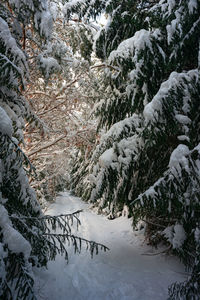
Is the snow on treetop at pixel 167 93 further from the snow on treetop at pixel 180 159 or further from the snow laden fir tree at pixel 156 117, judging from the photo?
the snow on treetop at pixel 180 159

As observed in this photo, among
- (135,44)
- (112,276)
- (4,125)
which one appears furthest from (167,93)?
(112,276)

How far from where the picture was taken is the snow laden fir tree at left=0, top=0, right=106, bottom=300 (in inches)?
78.0

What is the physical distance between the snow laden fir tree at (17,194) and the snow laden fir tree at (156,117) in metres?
1.36

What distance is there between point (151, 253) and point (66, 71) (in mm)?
5425

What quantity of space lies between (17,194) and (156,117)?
7.55 feet

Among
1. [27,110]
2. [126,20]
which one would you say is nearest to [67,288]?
[27,110]

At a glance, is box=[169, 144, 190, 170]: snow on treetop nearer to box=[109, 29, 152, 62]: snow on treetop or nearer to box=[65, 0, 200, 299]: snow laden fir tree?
box=[65, 0, 200, 299]: snow laden fir tree

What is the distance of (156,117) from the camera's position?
3031 mm

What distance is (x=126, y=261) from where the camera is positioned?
16.1ft

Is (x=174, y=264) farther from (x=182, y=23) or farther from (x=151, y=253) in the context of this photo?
(x=182, y=23)

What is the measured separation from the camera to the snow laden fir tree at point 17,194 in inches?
78.0

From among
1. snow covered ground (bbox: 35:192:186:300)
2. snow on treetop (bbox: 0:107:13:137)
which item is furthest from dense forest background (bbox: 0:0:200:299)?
snow covered ground (bbox: 35:192:186:300)

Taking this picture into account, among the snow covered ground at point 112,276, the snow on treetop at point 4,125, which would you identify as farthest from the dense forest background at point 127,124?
the snow covered ground at point 112,276

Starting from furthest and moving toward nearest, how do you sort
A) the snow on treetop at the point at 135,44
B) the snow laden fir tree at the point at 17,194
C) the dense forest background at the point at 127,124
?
the snow on treetop at the point at 135,44
the dense forest background at the point at 127,124
the snow laden fir tree at the point at 17,194
